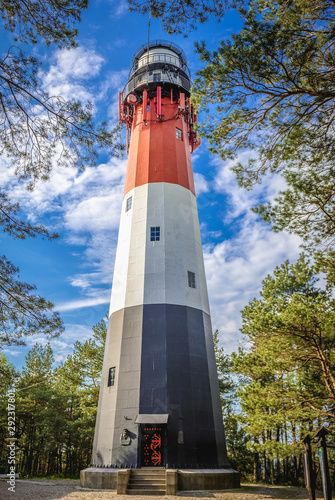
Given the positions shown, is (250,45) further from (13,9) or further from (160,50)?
(160,50)

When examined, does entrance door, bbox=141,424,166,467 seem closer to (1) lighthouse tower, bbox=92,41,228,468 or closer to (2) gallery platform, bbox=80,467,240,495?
(1) lighthouse tower, bbox=92,41,228,468

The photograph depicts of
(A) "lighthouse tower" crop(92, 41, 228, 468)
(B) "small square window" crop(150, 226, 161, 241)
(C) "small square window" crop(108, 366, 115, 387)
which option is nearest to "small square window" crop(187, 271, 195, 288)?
(A) "lighthouse tower" crop(92, 41, 228, 468)

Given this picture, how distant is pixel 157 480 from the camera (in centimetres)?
1176

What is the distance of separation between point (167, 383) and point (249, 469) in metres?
14.7

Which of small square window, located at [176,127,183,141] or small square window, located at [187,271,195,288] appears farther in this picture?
small square window, located at [176,127,183,141]

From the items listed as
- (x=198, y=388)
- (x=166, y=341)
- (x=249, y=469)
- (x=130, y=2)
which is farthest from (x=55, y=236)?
(x=249, y=469)

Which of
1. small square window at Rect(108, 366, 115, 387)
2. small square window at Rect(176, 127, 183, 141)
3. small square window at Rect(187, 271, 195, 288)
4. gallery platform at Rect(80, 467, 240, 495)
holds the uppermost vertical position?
small square window at Rect(176, 127, 183, 141)

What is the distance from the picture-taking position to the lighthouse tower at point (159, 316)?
42.5 feet

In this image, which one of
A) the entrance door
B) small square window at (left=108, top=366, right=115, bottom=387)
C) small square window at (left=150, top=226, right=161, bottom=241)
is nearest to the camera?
the entrance door

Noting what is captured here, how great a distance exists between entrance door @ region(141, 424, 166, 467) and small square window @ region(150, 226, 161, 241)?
292 inches

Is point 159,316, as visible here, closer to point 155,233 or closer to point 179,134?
point 155,233

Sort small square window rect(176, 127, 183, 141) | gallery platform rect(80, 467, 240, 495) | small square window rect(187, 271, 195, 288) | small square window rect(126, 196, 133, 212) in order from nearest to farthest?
1. gallery platform rect(80, 467, 240, 495)
2. small square window rect(187, 271, 195, 288)
3. small square window rect(126, 196, 133, 212)
4. small square window rect(176, 127, 183, 141)

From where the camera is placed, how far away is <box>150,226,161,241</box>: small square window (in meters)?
16.1

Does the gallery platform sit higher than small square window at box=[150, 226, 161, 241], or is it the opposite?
small square window at box=[150, 226, 161, 241]
